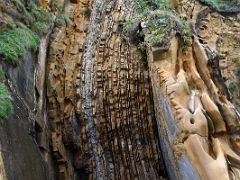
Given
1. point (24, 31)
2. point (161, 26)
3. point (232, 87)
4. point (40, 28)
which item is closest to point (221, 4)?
point (232, 87)

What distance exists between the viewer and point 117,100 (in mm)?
6723

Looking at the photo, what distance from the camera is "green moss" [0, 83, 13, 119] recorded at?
4391mm

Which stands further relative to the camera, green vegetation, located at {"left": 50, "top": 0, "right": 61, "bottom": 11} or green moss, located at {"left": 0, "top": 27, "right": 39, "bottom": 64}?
green vegetation, located at {"left": 50, "top": 0, "right": 61, "bottom": 11}

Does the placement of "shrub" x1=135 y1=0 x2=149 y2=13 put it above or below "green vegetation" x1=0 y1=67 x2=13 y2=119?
above

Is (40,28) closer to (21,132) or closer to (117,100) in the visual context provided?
(117,100)

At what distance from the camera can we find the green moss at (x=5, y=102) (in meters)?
4.39

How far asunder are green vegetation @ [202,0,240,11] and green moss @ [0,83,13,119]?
698cm

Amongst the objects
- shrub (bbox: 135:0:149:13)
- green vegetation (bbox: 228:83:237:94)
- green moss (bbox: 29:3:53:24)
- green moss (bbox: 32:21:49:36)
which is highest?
shrub (bbox: 135:0:149:13)

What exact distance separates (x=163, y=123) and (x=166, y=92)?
0.54 metres

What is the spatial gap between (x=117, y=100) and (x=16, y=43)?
7.23 ft

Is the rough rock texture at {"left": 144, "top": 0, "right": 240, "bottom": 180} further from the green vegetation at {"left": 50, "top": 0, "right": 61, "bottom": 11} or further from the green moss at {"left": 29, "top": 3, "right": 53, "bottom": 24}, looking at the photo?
the green vegetation at {"left": 50, "top": 0, "right": 61, "bottom": 11}

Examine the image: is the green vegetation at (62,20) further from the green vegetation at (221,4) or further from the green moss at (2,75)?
the green vegetation at (221,4)

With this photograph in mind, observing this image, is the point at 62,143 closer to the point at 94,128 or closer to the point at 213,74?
the point at 94,128

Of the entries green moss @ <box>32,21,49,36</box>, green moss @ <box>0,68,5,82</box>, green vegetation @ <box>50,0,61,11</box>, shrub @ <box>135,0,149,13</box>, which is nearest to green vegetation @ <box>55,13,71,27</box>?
green vegetation @ <box>50,0,61,11</box>
